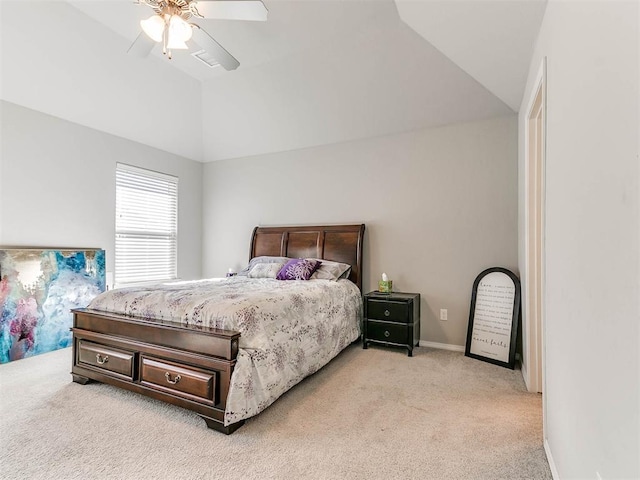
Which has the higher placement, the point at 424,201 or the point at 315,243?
the point at 424,201

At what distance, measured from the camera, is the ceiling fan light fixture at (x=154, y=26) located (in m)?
2.19

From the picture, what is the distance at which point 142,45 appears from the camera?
2525 mm

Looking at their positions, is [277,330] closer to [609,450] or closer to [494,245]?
[609,450]

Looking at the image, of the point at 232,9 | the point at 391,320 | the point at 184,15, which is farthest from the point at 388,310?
the point at 184,15

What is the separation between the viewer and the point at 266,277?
4.10m

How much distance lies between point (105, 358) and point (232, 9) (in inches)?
103

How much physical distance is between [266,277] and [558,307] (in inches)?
120

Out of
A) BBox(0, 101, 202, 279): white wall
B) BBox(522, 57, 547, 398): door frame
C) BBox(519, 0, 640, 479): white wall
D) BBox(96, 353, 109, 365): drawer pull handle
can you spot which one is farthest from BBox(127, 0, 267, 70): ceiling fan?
BBox(96, 353, 109, 365): drawer pull handle

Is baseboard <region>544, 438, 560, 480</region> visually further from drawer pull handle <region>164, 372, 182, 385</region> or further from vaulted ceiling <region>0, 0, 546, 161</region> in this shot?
vaulted ceiling <region>0, 0, 546, 161</region>

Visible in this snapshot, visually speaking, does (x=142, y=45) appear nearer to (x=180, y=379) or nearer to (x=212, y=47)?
(x=212, y=47)

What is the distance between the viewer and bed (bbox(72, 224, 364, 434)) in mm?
2107

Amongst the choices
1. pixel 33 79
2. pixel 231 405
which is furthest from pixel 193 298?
pixel 33 79

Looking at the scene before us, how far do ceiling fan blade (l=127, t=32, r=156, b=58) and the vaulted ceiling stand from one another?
2.21ft

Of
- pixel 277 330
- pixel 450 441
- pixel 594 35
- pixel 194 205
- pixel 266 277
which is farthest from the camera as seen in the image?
pixel 194 205
